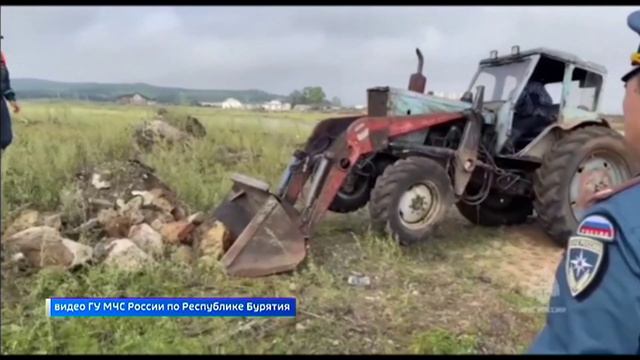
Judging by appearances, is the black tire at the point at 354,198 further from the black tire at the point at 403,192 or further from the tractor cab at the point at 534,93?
the tractor cab at the point at 534,93

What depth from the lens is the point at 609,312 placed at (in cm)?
79

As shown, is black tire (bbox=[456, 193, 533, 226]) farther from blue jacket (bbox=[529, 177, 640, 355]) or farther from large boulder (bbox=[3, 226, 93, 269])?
blue jacket (bbox=[529, 177, 640, 355])

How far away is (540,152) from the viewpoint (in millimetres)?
5191

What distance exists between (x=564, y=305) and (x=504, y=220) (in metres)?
5.32

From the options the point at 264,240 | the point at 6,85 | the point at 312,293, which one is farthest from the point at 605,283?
the point at 264,240

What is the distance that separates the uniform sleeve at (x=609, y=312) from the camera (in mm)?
776

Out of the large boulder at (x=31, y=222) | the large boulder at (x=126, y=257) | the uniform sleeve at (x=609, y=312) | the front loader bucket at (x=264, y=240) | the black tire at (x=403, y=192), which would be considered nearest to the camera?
the uniform sleeve at (x=609, y=312)

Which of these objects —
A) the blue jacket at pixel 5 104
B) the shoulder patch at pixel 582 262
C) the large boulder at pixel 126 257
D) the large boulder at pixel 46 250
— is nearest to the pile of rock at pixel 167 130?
the blue jacket at pixel 5 104

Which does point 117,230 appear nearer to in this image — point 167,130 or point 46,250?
point 46,250

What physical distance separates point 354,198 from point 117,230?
2.08 metres

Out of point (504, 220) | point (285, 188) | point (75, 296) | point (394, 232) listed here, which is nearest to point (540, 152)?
point (504, 220)

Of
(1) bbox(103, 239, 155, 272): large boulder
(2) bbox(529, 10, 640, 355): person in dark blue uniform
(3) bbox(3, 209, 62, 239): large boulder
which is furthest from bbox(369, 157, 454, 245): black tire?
(2) bbox(529, 10, 640, 355): person in dark blue uniform

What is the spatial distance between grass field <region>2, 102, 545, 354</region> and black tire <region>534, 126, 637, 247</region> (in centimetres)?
54

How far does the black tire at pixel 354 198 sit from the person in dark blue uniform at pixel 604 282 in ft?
13.2
